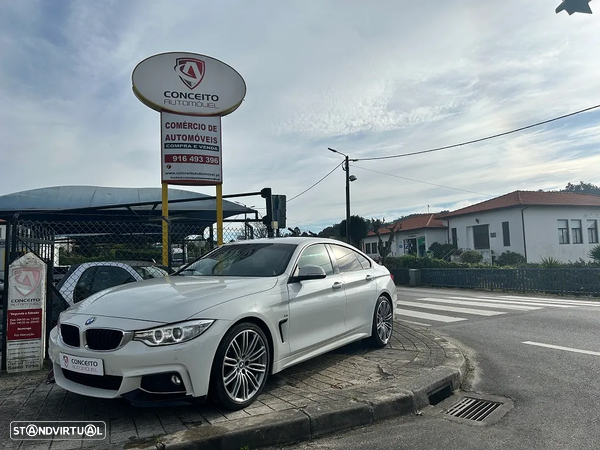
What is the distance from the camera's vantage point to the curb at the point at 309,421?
10.4 ft

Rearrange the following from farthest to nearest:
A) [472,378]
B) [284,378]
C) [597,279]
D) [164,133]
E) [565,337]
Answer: [597,279]
[164,133]
[565,337]
[472,378]
[284,378]

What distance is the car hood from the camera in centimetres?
352

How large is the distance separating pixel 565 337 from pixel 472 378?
3153 millimetres

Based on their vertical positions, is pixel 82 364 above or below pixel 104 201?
below

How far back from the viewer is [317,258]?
5.27m

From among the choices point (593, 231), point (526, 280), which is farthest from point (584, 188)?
point (526, 280)

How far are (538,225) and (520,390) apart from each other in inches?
1253

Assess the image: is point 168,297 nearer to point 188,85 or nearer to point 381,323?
point 381,323

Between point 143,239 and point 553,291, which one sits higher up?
point 143,239

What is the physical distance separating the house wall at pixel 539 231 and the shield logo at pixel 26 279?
2996 centimetres

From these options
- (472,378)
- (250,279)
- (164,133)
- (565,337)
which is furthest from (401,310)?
(250,279)

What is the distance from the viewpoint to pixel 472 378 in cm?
530

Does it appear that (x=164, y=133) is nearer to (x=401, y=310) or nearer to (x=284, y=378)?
(x=284, y=378)

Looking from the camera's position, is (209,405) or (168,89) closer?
(209,405)
